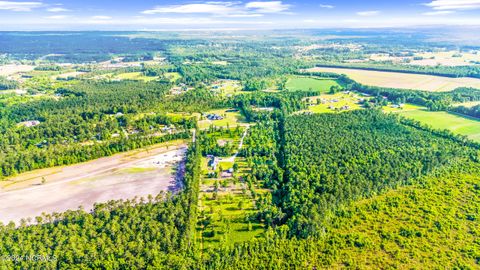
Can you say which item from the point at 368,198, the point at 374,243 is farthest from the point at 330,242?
the point at 368,198

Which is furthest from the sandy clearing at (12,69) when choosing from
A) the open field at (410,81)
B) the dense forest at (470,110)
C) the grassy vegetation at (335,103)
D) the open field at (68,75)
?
the dense forest at (470,110)

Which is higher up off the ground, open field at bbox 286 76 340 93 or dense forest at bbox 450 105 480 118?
open field at bbox 286 76 340 93

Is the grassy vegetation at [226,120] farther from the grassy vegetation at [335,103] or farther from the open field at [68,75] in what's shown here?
the open field at [68,75]

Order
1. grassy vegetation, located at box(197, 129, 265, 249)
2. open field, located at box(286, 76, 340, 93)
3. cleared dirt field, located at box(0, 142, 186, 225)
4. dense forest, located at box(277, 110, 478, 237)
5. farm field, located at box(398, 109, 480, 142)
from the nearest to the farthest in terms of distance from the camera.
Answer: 1. grassy vegetation, located at box(197, 129, 265, 249)
2. dense forest, located at box(277, 110, 478, 237)
3. cleared dirt field, located at box(0, 142, 186, 225)
4. farm field, located at box(398, 109, 480, 142)
5. open field, located at box(286, 76, 340, 93)

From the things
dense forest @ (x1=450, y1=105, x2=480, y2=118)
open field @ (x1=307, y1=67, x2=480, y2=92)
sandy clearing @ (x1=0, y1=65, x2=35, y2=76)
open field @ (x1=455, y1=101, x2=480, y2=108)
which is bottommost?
dense forest @ (x1=450, y1=105, x2=480, y2=118)

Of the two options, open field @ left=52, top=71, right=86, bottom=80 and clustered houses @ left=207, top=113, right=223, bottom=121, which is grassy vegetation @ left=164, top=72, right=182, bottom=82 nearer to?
open field @ left=52, top=71, right=86, bottom=80

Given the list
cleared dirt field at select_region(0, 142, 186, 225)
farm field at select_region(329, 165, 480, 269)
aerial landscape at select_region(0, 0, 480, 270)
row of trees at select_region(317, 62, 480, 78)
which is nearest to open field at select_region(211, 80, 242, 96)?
aerial landscape at select_region(0, 0, 480, 270)
